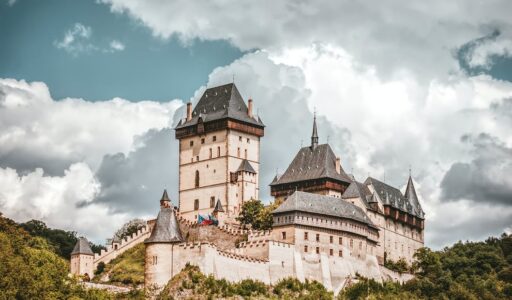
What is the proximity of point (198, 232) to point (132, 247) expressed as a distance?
10518 millimetres

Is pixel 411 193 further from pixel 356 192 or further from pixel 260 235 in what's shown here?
pixel 260 235

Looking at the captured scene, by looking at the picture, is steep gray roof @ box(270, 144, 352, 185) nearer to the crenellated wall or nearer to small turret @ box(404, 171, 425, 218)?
the crenellated wall

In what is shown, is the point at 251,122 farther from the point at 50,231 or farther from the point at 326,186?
the point at 50,231

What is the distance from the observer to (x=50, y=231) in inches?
5143

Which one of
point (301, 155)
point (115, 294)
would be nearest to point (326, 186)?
point (301, 155)

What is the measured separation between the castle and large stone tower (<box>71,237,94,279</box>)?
10cm

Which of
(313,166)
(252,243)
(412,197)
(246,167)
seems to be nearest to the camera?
(252,243)

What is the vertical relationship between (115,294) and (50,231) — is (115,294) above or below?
below

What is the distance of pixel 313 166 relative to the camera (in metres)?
104

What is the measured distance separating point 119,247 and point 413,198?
32895 mm

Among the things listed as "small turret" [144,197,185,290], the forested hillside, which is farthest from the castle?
the forested hillside

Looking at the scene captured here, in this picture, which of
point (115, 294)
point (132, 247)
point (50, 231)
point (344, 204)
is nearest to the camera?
point (115, 294)

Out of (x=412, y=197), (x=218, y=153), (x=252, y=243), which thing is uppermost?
(x=218, y=153)

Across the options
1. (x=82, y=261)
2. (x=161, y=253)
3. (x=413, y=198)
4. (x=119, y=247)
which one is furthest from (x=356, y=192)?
(x=82, y=261)
